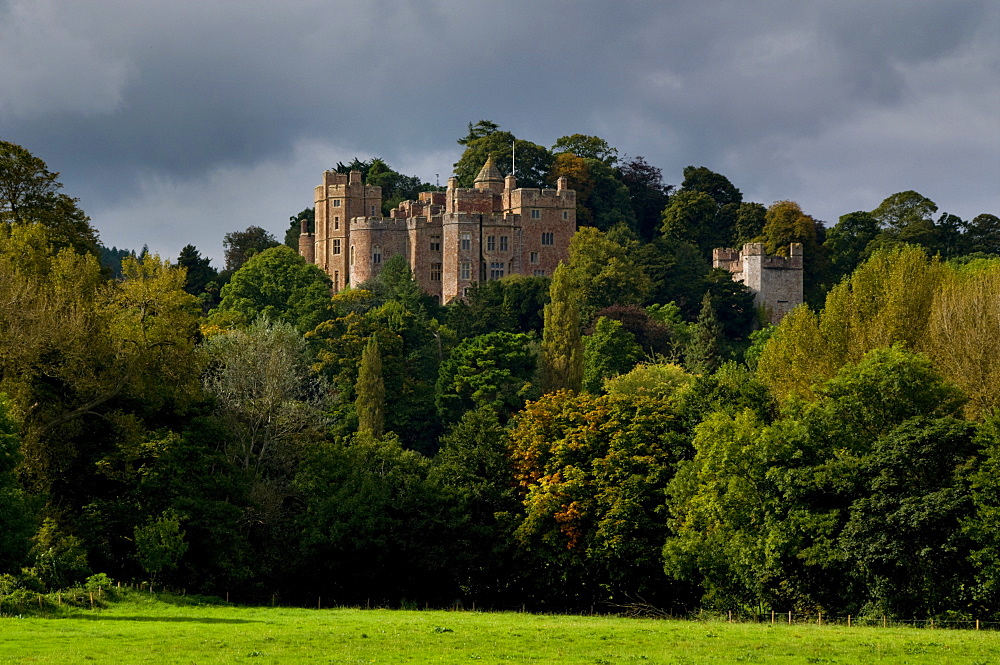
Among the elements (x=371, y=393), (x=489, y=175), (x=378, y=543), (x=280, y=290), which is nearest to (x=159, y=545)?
(x=378, y=543)

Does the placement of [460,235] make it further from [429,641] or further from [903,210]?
[429,641]

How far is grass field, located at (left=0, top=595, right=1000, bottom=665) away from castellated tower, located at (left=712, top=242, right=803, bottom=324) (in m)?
63.4

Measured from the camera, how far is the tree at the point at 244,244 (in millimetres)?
114625

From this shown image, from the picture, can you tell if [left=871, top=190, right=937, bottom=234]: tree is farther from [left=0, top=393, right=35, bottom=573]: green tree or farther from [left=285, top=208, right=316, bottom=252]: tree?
[left=0, top=393, right=35, bottom=573]: green tree

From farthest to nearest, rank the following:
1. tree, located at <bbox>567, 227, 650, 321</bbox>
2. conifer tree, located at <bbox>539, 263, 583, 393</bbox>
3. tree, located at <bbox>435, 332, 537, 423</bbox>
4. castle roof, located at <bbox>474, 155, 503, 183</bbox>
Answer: castle roof, located at <bbox>474, 155, 503, 183</bbox> < tree, located at <bbox>567, 227, 650, 321</bbox> < tree, located at <bbox>435, 332, 537, 423</bbox> < conifer tree, located at <bbox>539, 263, 583, 393</bbox>

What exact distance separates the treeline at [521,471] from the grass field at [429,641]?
5463mm

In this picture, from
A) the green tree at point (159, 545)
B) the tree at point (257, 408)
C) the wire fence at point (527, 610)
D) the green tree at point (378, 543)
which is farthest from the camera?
the tree at point (257, 408)

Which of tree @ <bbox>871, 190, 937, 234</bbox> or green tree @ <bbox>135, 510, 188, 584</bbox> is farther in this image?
tree @ <bbox>871, 190, 937, 234</bbox>

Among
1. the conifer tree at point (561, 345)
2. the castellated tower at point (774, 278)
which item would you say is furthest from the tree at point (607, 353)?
the castellated tower at point (774, 278)

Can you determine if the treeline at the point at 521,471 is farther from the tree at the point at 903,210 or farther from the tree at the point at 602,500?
the tree at the point at 903,210

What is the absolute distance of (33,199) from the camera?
51.0 m

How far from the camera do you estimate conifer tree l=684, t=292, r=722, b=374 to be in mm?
86875

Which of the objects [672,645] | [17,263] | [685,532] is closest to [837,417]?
[685,532]

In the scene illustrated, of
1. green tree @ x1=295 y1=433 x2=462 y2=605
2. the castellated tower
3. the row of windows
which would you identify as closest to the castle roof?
the row of windows
